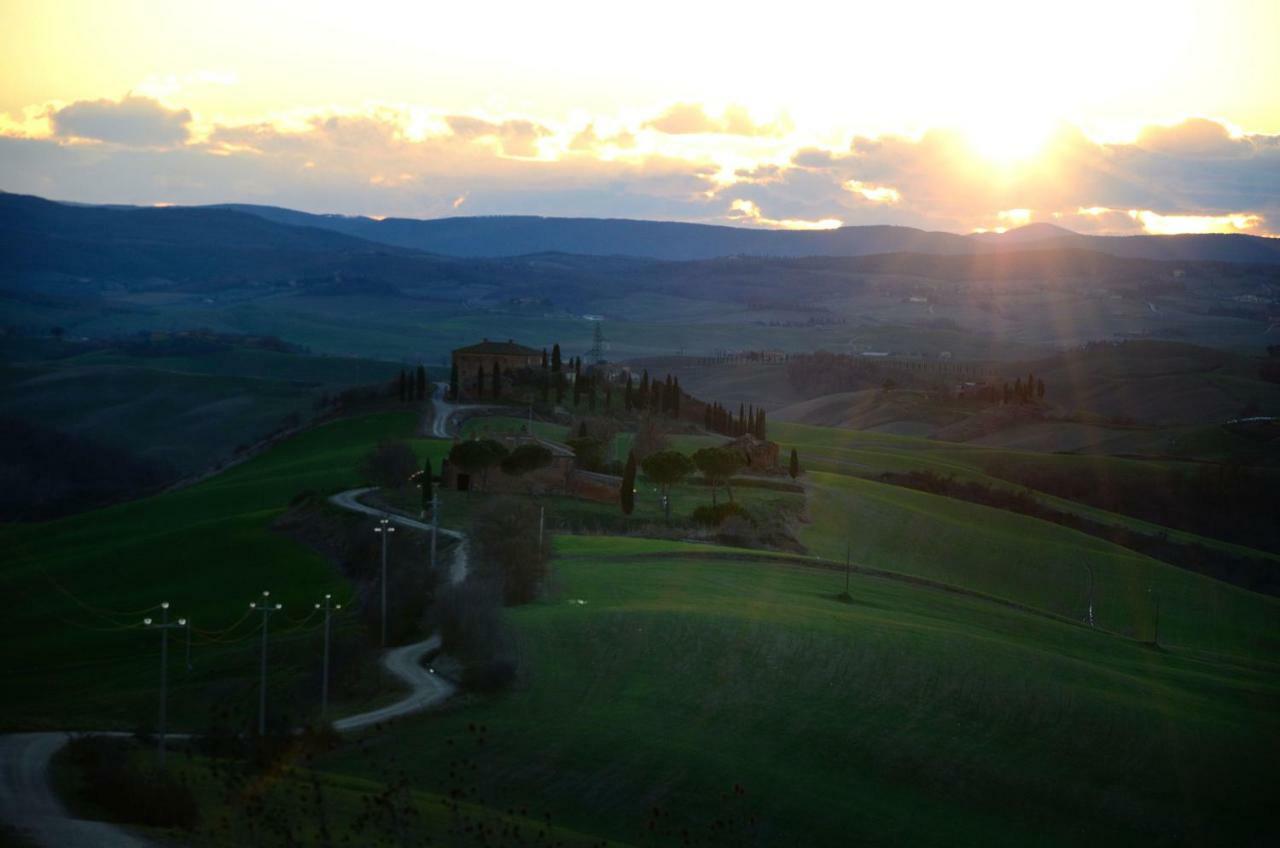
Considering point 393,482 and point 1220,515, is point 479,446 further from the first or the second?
point 1220,515

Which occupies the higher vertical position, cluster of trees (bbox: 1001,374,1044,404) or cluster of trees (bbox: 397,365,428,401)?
cluster of trees (bbox: 397,365,428,401)

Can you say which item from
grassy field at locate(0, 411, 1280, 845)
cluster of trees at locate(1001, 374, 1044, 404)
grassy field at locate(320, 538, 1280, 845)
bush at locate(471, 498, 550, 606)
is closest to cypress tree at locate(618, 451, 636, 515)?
grassy field at locate(0, 411, 1280, 845)

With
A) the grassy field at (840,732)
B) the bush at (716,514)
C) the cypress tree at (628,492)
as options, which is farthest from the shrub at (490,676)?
the bush at (716,514)

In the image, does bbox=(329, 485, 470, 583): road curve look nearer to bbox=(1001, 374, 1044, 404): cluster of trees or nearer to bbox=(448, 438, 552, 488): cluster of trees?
bbox=(448, 438, 552, 488): cluster of trees

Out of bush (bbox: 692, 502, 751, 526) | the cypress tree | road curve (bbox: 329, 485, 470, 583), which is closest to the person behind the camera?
road curve (bbox: 329, 485, 470, 583)

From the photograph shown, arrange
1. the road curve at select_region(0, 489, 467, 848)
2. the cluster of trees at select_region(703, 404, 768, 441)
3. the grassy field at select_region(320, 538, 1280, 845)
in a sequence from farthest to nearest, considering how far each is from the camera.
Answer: the cluster of trees at select_region(703, 404, 768, 441)
the grassy field at select_region(320, 538, 1280, 845)
the road curve at select_region(0, 489, 467, 848)

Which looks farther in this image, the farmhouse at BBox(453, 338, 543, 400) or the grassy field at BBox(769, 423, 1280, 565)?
the farmhouse at BBox(453, 338, 543, 400)
